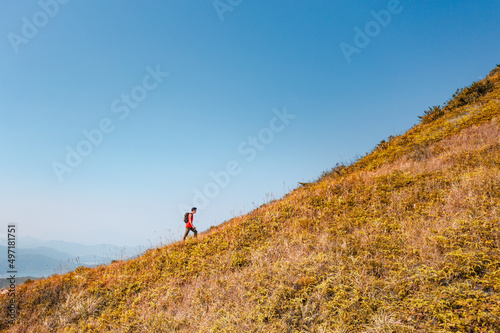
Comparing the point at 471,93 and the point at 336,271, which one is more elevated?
the point at 471,93

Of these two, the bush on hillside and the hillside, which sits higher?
the bush on hillside

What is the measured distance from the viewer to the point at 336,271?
5555mm

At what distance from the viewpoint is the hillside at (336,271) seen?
4207mm

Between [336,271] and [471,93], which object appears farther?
[471,93]

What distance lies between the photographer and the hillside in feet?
13.8

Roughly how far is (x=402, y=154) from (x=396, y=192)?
6615mm

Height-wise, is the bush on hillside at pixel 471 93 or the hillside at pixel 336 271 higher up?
the bush on hillside at pixel 471 93

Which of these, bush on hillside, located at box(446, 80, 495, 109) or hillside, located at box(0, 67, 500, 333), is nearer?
hillside, located at box(0, 67, 500, 333)

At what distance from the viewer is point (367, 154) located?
18.3 meters

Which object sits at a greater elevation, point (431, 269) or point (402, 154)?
point (402, 154)

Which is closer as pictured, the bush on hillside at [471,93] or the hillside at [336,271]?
the hillside at [336,271]

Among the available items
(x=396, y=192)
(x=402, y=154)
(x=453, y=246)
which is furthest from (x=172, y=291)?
(x=402, y=154)

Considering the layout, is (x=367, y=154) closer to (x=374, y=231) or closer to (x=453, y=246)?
(x=374, y=231)

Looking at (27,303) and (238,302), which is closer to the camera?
(238,302)
